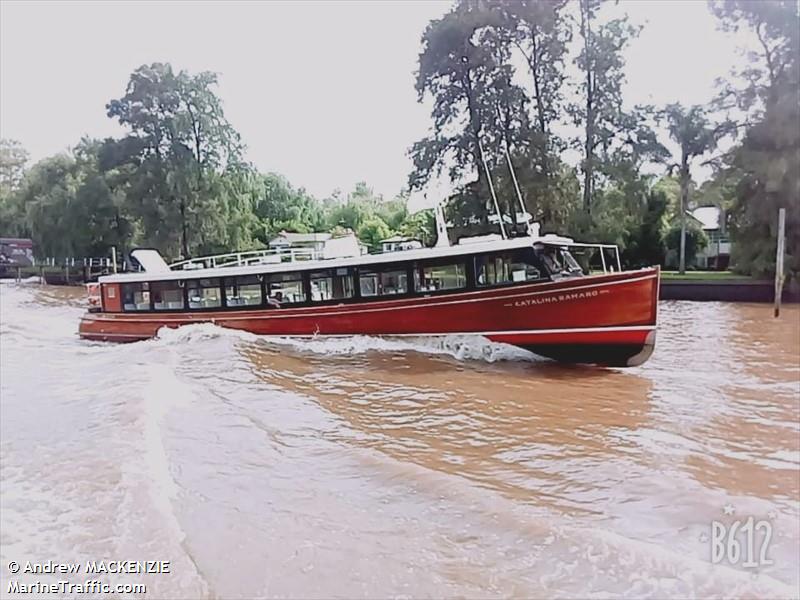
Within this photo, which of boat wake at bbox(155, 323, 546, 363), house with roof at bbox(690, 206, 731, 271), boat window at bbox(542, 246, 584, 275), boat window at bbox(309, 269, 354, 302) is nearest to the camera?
boat window at bbox(542, 246, 584, 275)

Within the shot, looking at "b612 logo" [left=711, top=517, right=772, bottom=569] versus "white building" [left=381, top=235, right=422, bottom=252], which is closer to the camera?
"b612 logo" [left=711, top=517, right=772, bottom=569]

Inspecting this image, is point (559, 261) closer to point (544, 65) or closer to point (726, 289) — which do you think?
point (726, 289)

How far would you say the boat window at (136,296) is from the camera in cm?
1825

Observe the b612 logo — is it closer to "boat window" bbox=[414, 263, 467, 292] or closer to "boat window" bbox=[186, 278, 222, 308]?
"boat window" bbox=[414, 263, 467, 292]

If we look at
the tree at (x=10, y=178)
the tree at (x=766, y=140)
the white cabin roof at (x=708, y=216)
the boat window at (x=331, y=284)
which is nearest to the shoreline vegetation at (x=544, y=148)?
the tree at (x=766, y=140)

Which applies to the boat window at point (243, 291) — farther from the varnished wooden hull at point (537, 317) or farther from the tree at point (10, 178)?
the tree at point (10, 178)

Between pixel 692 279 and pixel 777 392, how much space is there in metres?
20.2

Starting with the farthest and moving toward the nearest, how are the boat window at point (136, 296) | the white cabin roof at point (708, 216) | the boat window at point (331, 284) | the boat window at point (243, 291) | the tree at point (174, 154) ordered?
the white cabin roof at point (708, 216) < the tree at point (174, 154) < the boat window at point (136, 296) < the boat window at point (243, 291) < the boat window at point (331, 284)

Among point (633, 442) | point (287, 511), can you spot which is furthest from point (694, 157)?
point (287, 511)

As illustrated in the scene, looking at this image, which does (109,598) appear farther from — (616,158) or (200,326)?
(616,158)

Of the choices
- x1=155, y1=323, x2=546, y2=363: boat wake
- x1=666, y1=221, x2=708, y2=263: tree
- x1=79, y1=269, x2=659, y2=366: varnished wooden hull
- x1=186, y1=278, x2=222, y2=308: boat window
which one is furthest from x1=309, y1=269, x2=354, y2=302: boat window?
x1=666, y1=221, x2=708, y2=263: tree

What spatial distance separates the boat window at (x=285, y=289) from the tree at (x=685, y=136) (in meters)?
23.2

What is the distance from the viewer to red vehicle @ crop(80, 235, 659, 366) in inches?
483

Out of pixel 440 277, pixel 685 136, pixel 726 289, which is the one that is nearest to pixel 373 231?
pixel 685 136
